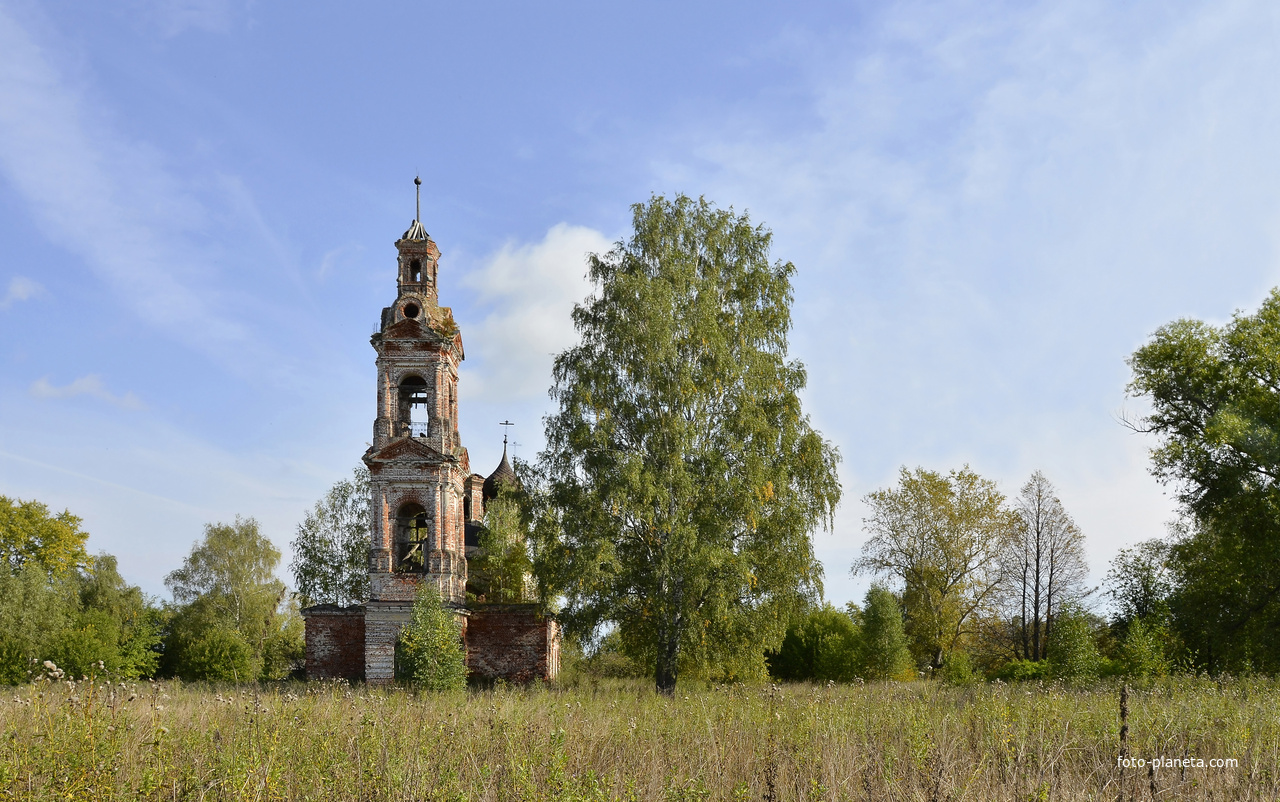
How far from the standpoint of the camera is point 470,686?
23094mm

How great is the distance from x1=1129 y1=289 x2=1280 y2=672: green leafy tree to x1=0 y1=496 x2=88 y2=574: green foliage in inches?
1698

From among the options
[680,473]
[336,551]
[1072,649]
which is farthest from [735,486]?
[336,551]

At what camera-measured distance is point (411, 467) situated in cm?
2458

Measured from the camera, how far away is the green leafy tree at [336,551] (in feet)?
113

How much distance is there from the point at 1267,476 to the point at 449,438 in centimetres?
2099

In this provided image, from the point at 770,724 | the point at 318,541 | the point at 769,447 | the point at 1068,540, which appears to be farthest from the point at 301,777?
the point at 1068,540

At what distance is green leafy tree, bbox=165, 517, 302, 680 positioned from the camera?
43.2 metres

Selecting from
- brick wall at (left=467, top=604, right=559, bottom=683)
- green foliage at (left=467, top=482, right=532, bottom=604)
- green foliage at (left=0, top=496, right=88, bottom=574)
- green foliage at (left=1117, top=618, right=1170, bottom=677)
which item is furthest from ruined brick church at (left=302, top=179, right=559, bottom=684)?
green foliage at (left=0, top=496, right=88, bottom=574)

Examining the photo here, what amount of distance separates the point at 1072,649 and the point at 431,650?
46.5ft

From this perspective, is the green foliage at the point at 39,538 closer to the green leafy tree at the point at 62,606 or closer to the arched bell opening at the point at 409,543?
the green leafy tree at the point at 62,606

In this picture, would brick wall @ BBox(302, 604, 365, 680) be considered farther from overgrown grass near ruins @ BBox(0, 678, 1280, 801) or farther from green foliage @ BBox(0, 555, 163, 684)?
overgrown grass near ruins @ BBox(0, 678, 1280, 801)

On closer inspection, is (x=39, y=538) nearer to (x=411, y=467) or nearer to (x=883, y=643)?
(x=411, y=467)

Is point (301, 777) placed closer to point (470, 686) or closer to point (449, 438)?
point (470, 686)

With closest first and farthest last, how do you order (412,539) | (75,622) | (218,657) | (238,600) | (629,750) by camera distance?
(629,750), (412,539), (218,657), (75,622), (238,600)
